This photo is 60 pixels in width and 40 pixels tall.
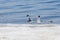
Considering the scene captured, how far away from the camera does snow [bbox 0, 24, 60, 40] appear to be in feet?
20.4

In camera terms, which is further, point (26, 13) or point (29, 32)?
point (26, 13)

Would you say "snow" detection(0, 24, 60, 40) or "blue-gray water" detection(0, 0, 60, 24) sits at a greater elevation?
"snow" detection(0, 24, 60, 40)

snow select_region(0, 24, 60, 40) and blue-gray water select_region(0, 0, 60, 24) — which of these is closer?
snow select_region(0, 24, 60, 40)

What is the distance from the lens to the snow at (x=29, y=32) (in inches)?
245

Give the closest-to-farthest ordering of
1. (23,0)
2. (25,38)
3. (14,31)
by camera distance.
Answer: (25,38) → (14,31) → (23,0)

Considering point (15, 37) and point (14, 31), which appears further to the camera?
point (14, 31)

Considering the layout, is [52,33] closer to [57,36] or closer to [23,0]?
[57,36]

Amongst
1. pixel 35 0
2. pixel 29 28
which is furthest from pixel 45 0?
pixel 29 28

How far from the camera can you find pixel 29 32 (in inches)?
262

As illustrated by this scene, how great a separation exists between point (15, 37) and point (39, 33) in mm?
697

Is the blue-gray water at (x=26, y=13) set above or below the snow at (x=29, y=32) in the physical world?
below

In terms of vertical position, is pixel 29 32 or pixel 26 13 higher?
pixel 29 32

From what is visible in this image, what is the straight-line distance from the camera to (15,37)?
6.28 metres

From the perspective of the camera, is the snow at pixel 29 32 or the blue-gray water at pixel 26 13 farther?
the blue-gray water at pixel 26 13
